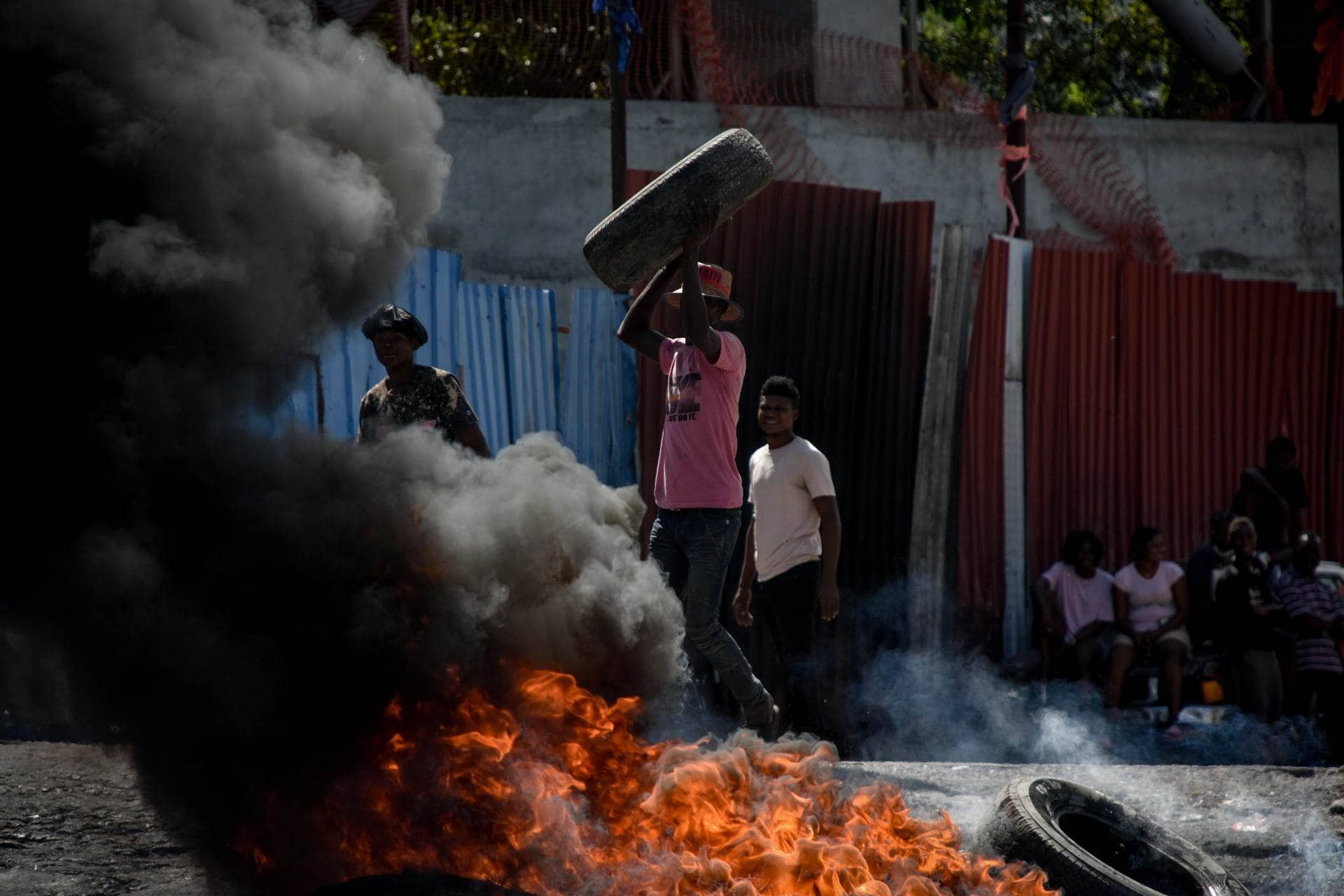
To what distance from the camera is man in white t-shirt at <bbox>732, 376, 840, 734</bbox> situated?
7.16 meters

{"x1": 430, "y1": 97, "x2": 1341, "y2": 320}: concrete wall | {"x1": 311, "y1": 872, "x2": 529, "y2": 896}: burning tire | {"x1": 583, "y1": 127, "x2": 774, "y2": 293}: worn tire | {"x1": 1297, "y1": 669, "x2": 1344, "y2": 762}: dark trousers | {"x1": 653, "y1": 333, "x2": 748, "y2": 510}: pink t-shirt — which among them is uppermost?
{"x1": 430, "y1": 97, "x2": 1341, "y2": 320}: concrete wall

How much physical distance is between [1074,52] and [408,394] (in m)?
16.1

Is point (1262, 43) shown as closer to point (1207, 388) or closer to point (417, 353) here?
point (1207, 388)

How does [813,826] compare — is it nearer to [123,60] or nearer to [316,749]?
[316,749]

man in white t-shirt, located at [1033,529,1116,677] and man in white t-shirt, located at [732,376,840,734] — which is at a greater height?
man in white t-shirt, located at [732,376,840,734]

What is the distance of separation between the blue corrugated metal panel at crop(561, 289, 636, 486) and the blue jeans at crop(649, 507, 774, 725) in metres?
3.05

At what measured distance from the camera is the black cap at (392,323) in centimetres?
607

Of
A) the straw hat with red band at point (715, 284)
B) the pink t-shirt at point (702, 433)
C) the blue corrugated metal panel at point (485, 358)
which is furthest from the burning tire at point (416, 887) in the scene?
the blue corrugated metal panel at point (485, 358)

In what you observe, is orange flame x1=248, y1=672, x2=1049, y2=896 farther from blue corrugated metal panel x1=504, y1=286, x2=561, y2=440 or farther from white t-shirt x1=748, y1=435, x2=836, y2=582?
blue corrugated metal panel x1=504, y1=286, x2=561, y2=440

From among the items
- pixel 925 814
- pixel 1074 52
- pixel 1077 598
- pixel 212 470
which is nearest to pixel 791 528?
pixel 925 814

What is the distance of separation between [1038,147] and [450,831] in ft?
32.0

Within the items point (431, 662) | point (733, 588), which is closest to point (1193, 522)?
point (733, 588)

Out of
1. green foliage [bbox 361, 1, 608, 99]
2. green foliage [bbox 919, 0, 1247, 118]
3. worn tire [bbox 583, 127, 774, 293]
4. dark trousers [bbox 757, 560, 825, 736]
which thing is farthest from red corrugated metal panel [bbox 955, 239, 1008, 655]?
green foliage [bbox 919, 0, 1247, 118]

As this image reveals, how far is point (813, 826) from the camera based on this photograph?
472 centimetres
